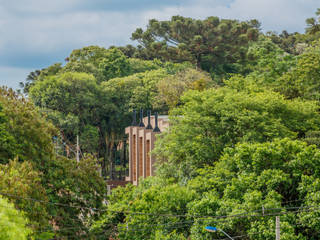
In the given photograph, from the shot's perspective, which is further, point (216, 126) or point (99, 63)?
point (99, 63)

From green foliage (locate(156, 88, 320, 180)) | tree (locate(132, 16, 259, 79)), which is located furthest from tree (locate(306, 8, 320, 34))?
green foliage (locate(156, 88, 320, 180))

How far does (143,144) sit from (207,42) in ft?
81.9

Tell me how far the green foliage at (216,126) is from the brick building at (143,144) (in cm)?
980

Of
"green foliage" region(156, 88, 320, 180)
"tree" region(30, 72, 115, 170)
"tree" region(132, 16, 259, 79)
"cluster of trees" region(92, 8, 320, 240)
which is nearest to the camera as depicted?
"cluster of trees" region(92, 8, 320, 240)

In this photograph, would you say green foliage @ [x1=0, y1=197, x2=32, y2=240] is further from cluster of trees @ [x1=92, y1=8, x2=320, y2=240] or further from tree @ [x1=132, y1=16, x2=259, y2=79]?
tree @ [x1=132, y1=16, x2=259, y2=79]

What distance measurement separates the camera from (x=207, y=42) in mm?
73875

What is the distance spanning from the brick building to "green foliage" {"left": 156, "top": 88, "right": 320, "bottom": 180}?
32.1 feet

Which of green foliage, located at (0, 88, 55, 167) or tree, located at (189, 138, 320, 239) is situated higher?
green foliage, located at (0, 88, 55, 167)

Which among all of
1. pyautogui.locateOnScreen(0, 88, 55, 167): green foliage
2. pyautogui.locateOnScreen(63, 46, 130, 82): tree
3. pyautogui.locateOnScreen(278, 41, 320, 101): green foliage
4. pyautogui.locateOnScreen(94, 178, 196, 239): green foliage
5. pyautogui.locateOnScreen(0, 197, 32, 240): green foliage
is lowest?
pyautogui.locateOnScreen(94, 178, 196, 239): green foliage

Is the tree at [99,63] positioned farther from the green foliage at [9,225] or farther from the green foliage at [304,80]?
the green foliage at [9,225]

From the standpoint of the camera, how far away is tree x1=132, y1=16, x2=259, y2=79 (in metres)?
73.2

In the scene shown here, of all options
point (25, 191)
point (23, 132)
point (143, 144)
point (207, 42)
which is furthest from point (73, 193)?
point (207, 42)

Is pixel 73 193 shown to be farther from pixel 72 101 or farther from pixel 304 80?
pixel 72 101

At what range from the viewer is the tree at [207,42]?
7325 centimetres
